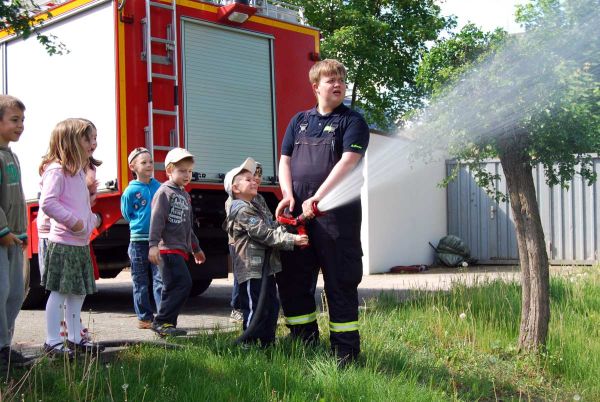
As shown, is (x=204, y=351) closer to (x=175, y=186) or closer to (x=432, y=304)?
(x=175, y=186)

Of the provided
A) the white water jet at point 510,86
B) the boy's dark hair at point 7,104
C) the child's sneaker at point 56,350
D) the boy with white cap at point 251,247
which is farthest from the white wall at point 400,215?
the boy's dark hair at point 7,104

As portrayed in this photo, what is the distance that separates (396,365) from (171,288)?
1.94 m

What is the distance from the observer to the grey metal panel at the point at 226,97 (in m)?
7.61

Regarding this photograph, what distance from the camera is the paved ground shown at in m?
5.88

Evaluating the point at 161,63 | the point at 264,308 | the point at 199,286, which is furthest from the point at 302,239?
the point at 199,286

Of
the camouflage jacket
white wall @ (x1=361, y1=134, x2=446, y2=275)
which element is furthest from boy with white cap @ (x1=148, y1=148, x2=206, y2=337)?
white wall @ (x1=361, y1=134, x2=446, y2=275)

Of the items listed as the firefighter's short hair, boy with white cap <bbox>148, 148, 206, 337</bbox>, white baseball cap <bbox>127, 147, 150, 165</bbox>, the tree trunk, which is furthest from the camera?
white baseball cap <bbox>127, 147, 150, 165</bbox>

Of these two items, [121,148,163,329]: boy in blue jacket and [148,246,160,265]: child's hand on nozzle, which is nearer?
[148,246,160,265]: child's hand on nozzle

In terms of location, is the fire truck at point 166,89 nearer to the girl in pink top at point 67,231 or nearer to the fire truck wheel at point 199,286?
the fire truck wheel at point 199,286

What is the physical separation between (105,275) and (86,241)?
3.92 m

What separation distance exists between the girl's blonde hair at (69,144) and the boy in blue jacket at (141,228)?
151cm

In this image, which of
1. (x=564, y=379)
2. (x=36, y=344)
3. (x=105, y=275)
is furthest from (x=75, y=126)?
(x=105, y=275)

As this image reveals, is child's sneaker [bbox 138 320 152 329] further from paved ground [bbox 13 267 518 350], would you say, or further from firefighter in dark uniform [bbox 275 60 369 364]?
firefighter in dark uniform [bbox 275 60 369 364]

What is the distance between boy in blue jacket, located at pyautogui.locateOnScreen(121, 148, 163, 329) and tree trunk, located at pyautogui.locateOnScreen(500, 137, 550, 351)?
2.82 m
